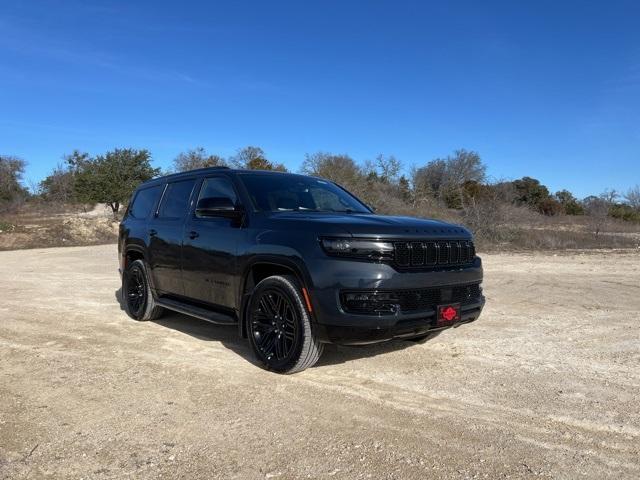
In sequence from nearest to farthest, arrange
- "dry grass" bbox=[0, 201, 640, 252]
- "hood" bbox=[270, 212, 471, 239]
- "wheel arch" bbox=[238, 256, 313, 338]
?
"hood" bbox=[270, 212, 471, 239] → "wheel arch" bbox=[238, 256, 313, 338] → "dry grass" bbox=[0, 201, 640, 252]

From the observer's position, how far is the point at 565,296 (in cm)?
914

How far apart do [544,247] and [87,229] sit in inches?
796

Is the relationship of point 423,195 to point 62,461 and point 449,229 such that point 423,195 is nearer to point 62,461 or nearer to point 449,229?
point 449,229

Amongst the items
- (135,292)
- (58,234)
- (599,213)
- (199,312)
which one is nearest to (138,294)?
(135,292)

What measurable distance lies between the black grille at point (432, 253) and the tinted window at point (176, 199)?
113 inches

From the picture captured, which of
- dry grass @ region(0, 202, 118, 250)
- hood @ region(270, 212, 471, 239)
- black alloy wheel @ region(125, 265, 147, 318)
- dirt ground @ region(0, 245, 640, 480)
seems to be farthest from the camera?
dry grass @ region(0, 202, 118, 250)

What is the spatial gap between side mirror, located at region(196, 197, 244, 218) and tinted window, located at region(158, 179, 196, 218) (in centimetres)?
99

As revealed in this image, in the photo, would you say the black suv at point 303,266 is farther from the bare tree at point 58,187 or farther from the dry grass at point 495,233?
the bare tree at point 58,187

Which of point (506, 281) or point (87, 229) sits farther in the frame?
point (87, 229)

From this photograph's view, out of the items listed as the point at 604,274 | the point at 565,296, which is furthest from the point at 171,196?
the point at 604,274

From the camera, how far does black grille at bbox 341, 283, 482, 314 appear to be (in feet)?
14.4

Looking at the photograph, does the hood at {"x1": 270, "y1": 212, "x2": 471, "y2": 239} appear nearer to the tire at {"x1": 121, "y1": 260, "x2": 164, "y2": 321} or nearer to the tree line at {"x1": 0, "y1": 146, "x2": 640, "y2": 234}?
the tire at {"x1": 121, "y1": 260, "x2": 164, "y2": 321}

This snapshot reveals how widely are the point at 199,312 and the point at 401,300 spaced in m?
2.38

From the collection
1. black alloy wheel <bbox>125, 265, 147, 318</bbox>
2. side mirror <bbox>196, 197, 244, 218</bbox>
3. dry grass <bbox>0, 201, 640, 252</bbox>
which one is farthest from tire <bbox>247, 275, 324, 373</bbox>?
dry grass <bbox>0, 201, 640, 252</bbox>
